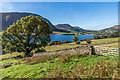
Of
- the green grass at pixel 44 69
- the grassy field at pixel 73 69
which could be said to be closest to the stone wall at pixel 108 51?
the grassy field at pixel 73 69

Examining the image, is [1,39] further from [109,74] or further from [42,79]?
[109,74]

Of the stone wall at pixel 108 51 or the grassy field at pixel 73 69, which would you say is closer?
the grassy field at pixel 73 69

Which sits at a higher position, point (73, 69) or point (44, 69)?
point (73, 69)

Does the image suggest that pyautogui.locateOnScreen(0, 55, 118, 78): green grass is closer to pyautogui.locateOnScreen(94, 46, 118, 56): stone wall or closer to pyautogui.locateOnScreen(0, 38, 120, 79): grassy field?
pyautogui.locateOnScreen(0, 38, 120, 79): grassy field

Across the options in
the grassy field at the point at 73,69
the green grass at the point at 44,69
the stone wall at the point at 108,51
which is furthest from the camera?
the stone wall at the point at 108,51

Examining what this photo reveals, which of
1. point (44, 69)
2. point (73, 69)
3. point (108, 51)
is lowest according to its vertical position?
point (44, 69)

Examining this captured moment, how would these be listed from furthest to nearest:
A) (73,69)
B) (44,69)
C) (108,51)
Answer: (108,51) < (44,69) < (73,69)

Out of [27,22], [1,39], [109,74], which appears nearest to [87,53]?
[109,74]

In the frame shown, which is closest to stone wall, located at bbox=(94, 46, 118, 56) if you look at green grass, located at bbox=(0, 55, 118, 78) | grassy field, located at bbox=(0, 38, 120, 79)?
grassy field, located at bbox=(0, 38, 120, 79)

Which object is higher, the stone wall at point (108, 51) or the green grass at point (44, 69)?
the stone wall at point (108, 51)

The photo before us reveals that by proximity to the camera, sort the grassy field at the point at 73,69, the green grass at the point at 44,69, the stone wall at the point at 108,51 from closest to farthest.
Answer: the grassy field at the point at 73,69 → the green grass at the point at 44,69 → the stone wall at the point at 108,51

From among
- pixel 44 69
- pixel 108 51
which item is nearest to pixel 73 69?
pixel 44 69

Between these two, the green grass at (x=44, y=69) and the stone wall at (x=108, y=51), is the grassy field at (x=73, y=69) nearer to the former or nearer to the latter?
the green grass at (x=44, y=69)

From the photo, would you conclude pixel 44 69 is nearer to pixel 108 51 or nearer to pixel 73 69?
pixel 73 69
